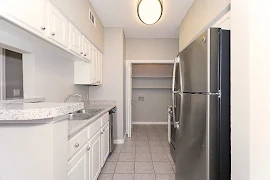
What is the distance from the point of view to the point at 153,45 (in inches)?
198

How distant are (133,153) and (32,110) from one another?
3038 millimetres

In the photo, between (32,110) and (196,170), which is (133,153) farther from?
(32,110)

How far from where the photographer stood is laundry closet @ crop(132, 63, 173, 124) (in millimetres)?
6738

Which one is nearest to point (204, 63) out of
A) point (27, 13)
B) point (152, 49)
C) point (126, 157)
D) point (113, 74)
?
point (27, 13)

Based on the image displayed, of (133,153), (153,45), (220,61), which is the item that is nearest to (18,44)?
(220,61)

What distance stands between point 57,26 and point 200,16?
1.94 metres

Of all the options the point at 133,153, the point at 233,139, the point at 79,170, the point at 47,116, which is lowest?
the point at 133,153

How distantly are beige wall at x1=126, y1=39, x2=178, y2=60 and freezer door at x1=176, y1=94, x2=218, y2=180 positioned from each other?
3148 mm

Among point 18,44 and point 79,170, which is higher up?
point 18,44

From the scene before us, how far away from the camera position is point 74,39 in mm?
2387

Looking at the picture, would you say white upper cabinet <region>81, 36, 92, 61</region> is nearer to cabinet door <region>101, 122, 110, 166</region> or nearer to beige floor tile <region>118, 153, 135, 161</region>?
cabinet door <region>101, 122, 110, 166</region>

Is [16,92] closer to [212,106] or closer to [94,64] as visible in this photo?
[94,64]

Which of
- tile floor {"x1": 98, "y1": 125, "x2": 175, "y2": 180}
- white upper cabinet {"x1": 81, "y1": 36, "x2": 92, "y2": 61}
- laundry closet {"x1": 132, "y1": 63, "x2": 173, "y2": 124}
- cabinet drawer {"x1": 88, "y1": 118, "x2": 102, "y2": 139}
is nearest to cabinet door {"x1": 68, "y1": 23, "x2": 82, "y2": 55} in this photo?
white upper cabinet {"x1": 81, "y1": 36, "x2": 92, "y2": 61}

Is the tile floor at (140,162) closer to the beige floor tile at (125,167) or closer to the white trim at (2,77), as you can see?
the beige floor tile at (125,167)
